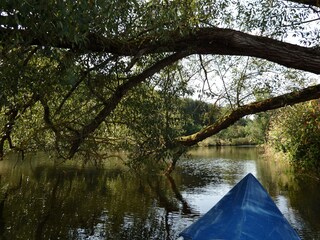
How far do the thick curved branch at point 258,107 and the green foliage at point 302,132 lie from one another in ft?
28.0

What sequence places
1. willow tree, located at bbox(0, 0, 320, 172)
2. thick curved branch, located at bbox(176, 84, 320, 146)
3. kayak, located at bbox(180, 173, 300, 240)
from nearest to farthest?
willow tree, located at bbox(0, 0, 320, 172), kayak, located at bbox(180, 173, 300, 240), thick curved branch, located at bbox(176, 84, 320, 146)

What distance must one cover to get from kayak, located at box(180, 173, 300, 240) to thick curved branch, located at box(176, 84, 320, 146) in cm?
192

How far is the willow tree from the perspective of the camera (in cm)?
353

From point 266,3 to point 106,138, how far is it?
5.95m

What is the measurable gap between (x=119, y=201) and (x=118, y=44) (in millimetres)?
8589

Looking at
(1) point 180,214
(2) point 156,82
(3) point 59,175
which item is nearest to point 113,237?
(1) point 180,214

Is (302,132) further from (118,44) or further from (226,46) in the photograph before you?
(118,44)

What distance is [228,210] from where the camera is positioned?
6.56 m

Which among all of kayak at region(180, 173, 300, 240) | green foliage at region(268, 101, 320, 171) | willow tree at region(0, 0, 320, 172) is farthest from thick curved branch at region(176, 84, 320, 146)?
green foliage at region(268, 101, 320, 171)

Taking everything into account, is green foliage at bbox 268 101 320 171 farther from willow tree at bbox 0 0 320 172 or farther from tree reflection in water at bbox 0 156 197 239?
willow tree at bbox 0 0 320 172

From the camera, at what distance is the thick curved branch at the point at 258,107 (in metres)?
8.22

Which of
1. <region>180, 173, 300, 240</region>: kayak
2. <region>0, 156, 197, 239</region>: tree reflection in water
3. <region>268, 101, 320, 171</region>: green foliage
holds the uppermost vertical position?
<region>268, 101, 320, 171</region>: green foliage

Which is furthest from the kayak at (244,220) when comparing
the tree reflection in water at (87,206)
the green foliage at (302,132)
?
the green foliage at (302,132)

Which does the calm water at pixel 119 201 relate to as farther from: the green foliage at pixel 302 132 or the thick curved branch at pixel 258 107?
the green foliage at pixel 302 132
